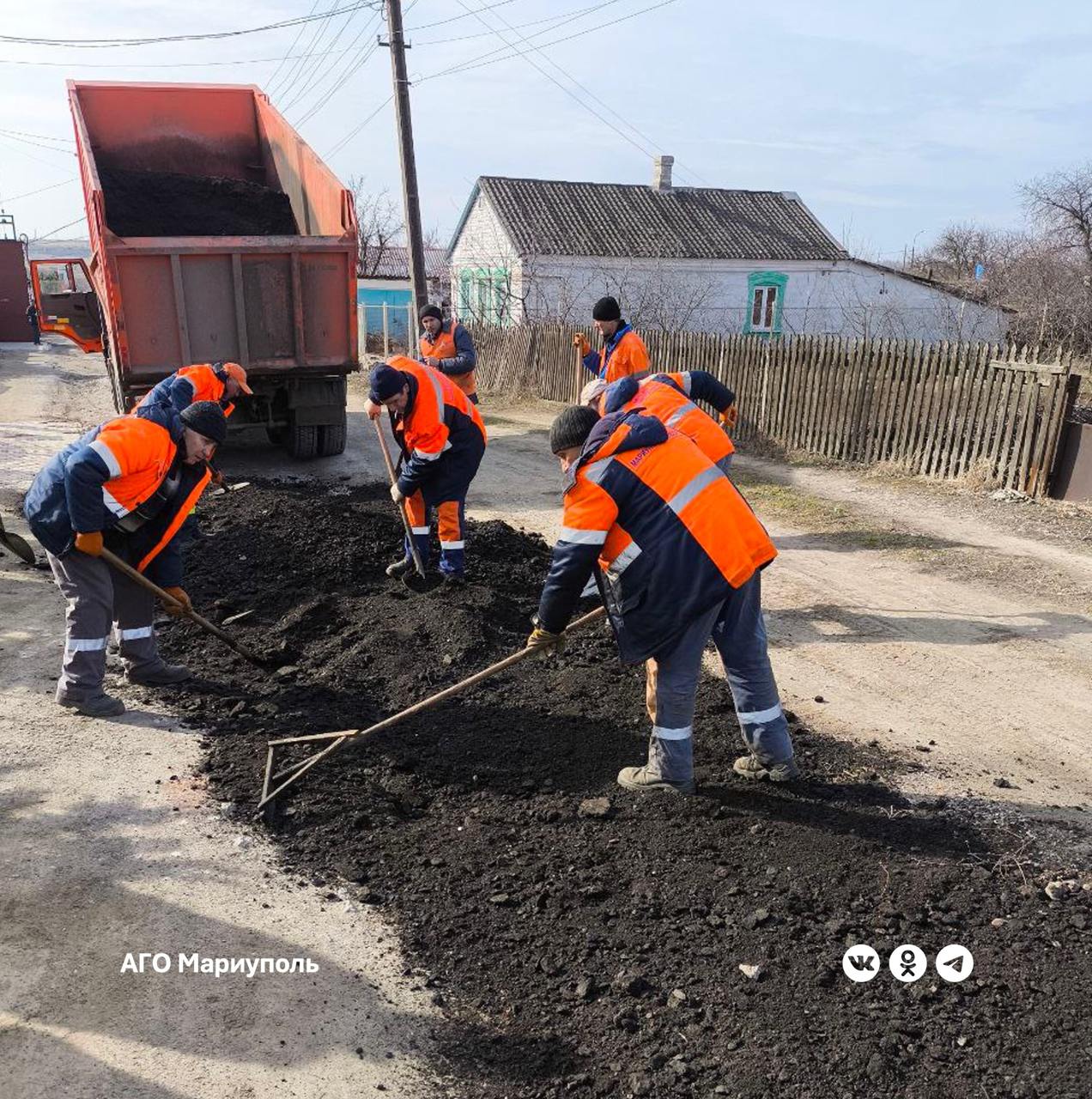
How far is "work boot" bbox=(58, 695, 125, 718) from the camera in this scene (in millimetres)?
4379

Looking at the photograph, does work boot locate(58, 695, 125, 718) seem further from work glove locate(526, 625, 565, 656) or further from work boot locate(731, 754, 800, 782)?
work boot locate(731, 754, 800, 782)

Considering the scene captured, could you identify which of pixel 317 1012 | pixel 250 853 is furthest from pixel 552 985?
pixel 250 853

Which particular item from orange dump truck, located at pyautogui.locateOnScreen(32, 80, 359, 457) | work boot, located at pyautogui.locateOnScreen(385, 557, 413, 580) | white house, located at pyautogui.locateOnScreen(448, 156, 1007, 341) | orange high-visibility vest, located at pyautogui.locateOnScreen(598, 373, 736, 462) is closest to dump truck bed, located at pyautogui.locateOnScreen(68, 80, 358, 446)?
orange dump truck, located at pyautogui.locateOnScreen(32, 80, 359, 457)

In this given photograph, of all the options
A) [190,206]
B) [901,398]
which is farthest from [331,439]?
[901,398]

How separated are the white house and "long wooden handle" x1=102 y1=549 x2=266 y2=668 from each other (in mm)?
19166

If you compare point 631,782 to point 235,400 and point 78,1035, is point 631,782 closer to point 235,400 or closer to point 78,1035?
point 78,1035

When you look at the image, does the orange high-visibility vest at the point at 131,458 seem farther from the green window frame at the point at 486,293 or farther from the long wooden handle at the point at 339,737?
the green window frame at the point at 486,293

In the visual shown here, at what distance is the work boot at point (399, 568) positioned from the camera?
6123mm

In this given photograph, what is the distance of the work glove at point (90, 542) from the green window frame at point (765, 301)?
2404 centimetres

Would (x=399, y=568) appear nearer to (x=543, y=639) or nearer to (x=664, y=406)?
(x=664, y=406)

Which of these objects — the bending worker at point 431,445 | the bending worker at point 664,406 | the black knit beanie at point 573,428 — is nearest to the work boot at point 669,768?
the black knit beanie at point 573,428

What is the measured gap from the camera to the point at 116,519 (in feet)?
13.8

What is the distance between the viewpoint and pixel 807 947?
2.78 m

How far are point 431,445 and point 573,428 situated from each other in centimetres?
227
